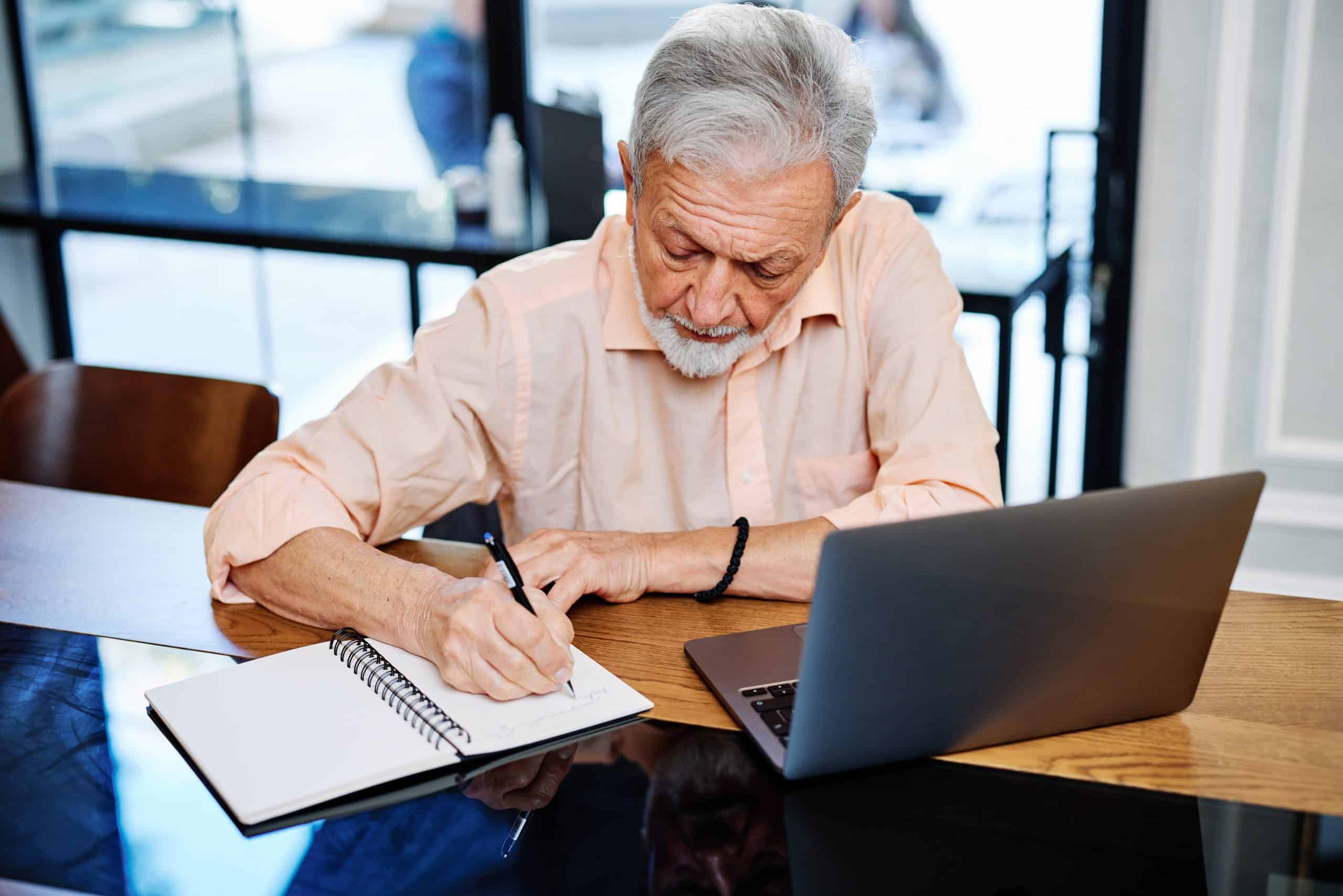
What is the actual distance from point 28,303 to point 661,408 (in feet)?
10.2

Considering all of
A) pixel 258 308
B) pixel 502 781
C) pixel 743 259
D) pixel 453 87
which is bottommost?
pixel 258 308

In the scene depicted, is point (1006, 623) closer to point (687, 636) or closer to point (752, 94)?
point (687, 636)

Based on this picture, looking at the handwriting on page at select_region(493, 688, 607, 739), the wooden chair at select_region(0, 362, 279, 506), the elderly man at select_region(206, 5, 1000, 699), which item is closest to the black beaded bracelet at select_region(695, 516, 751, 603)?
the elderly man at select_region(206, 5, 1000, 699)

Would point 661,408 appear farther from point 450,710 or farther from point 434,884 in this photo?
point 434,884

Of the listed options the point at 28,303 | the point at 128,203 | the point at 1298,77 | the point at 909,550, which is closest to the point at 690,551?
the point at 909,550

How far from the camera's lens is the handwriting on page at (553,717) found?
3.78 ft

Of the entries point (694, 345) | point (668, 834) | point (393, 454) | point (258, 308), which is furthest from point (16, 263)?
point (668, 834)

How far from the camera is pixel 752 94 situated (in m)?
1.38

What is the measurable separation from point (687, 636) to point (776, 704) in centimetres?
19

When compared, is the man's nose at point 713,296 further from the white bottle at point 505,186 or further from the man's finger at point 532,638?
the white bottle at point 505,186

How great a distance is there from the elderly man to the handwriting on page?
0.11 feet

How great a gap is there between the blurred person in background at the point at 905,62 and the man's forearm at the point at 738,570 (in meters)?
1.95

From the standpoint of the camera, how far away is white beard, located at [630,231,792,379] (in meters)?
1.58

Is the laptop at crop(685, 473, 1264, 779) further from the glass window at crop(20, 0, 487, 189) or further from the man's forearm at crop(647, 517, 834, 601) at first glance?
the glass window at crop(20, 0, 487, 189)
